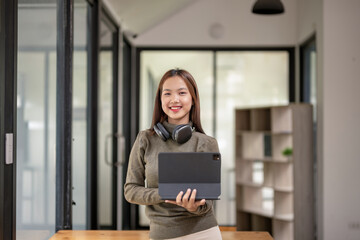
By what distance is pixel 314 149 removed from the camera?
17.8ft

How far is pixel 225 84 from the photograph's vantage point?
6.80 metres

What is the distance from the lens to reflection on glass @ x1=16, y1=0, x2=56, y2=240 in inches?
98.0

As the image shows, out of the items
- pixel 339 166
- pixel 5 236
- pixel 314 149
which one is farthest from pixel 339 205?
pixel 5 236

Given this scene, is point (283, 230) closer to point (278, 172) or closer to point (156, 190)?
point (278, 172)

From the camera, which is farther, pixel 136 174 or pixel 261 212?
pixel 261 212

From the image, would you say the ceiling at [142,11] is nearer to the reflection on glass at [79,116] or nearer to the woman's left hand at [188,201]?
the reflection on glass at [79,116]

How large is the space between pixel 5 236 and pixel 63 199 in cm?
95

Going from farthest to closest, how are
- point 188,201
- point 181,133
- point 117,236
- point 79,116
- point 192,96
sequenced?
point 79,116 → point 117,236 → point 192,96 → point 181,133 → point 188,201

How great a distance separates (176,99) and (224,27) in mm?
4898

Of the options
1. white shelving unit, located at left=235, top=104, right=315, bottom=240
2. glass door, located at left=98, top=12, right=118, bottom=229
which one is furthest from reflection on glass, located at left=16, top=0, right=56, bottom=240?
white shelving unit, located at left=235, top=104, right=315, bottom=240

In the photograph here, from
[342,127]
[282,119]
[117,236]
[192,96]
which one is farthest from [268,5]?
[192,96]

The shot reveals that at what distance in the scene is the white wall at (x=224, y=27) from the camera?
657 centimetres

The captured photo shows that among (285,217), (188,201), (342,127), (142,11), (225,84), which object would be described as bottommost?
(285,217)

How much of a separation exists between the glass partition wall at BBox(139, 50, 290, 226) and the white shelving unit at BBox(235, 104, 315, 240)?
60 cm
